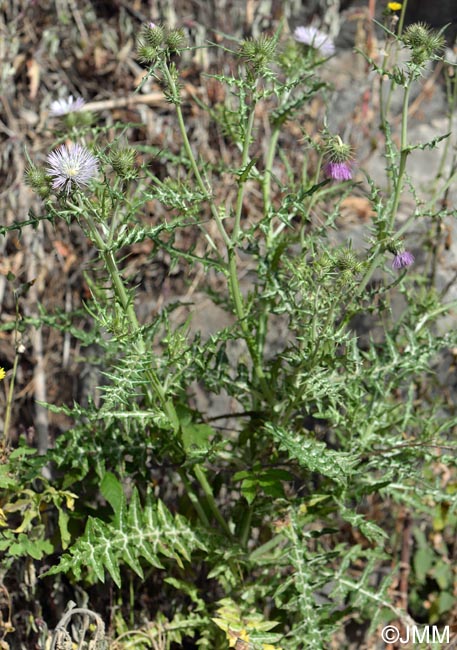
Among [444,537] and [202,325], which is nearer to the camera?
[444,537]

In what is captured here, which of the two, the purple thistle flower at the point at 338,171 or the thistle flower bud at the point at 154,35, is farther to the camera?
the purple thistle flower at the point at 338,171

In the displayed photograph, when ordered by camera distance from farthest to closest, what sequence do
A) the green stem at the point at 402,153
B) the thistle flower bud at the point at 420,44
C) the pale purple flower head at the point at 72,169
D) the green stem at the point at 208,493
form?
1. the green stem at the point at 208,493
2. the green stem at the point at 402,153
3. the thistle flower bud at the point at 420,44
4. the pale purple flower head at the point at 72,169

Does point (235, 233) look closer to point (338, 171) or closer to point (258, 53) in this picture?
point (338, 171)

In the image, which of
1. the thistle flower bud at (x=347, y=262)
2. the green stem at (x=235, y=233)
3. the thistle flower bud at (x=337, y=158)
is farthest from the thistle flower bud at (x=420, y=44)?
the thistle flower bud at (x=347, y=262)

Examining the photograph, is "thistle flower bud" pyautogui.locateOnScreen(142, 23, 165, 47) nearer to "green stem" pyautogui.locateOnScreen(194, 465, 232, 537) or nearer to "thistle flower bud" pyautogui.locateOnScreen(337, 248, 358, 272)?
"thistle flower bud" pyautogui.locateOnScreen(337, 248, 358, 272)

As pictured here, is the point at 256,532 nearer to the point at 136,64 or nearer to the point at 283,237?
the point at 283,237

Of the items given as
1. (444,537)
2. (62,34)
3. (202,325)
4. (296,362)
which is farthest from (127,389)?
(62,34)

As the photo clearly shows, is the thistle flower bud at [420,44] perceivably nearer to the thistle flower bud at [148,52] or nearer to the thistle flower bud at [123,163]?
the thistle flower bud at [148,52]

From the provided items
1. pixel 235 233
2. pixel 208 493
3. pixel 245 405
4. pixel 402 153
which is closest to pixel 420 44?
pixel 402 153
